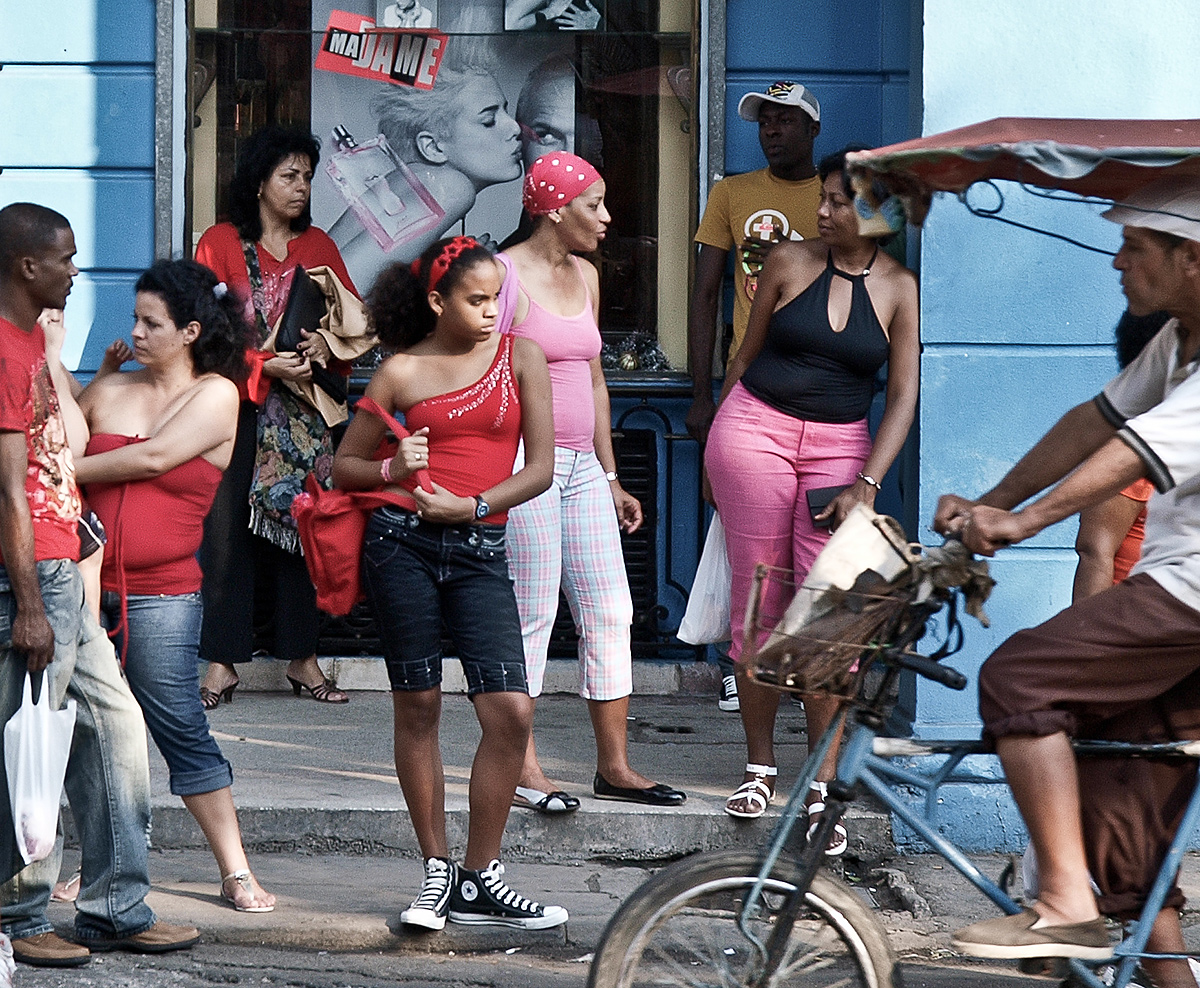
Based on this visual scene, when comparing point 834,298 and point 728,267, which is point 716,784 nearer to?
point 834,298

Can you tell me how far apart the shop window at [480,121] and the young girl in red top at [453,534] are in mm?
2690

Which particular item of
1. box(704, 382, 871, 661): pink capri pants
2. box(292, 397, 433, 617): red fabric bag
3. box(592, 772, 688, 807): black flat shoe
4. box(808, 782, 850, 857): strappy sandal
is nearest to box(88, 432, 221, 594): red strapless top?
box(292, 397, 433, 617): red fabric bag

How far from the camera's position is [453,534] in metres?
4.52

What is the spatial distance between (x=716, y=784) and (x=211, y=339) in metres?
2.32

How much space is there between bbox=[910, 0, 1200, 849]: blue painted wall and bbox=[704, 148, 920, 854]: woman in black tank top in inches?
6.7

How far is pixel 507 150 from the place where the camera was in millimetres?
7434

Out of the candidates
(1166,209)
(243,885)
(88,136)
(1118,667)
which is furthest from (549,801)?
(88,136)

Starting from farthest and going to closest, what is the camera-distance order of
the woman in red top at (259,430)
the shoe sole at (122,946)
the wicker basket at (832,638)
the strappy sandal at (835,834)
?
1. the woman in red top at (259,430)
2. the strappy sandal at (835,834)
3. the shoe sole at (122,946)
4. the wicker basket at (832,638)

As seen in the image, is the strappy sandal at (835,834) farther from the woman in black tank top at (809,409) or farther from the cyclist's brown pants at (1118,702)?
the cyclist's brown pants at (1118,702)

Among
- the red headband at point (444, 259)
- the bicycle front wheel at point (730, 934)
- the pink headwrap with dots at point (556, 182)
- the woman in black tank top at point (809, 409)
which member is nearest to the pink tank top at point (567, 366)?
the pink headwrap with dots at point (556, 182)

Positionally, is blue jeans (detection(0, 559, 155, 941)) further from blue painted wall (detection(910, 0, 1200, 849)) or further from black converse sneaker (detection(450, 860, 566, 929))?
blue painted wall (detection(910, 0, 1200, 849))

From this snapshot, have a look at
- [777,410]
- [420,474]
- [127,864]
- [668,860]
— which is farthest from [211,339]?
[668,860]

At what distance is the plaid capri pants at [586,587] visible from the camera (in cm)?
530

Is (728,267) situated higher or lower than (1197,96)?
lower
